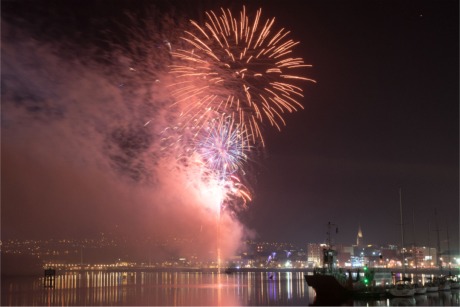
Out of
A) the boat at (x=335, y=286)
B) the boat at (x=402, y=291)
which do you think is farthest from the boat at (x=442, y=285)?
the boat at (x=335, y=286)

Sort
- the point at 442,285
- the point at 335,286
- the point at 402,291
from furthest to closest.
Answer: the point at 442,285, the point at 402,291, the point at 335,286

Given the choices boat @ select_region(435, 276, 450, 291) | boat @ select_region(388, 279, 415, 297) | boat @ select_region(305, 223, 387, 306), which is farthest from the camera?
boat @ select_region(435, 276, 450, 291)

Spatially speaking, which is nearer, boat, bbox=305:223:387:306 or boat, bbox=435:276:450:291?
boat, bbox=305:223:387:306

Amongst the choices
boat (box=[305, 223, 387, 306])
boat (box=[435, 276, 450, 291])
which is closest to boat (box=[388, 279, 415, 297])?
boat (box=[305, 223, 387, 306])

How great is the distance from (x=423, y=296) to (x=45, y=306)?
132 feet

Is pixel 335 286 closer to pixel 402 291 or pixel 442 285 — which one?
pixel 402 291

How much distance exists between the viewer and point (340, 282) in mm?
53125

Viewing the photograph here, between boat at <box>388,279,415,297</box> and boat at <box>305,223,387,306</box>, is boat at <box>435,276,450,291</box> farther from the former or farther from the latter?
boat at <box>305,223,387,306</box>

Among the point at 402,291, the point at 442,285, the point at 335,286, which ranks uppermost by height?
the point at 335,286

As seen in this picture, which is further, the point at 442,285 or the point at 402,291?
the point at 442,285

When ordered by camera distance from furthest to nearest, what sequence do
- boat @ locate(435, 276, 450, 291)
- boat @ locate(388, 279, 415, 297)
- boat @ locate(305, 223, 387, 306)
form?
boat @ locate(435, 276, 450, 291)
boat @ locate(388, 279, 415, 297)
boat @ locate(305, 223, 387, 306)

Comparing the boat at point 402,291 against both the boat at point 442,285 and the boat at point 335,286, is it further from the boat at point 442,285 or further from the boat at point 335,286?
the boat at point 442,285

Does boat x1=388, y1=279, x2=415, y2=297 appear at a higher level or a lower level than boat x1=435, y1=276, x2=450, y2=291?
higher

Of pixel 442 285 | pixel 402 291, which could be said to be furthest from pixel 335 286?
pixel 442 285
